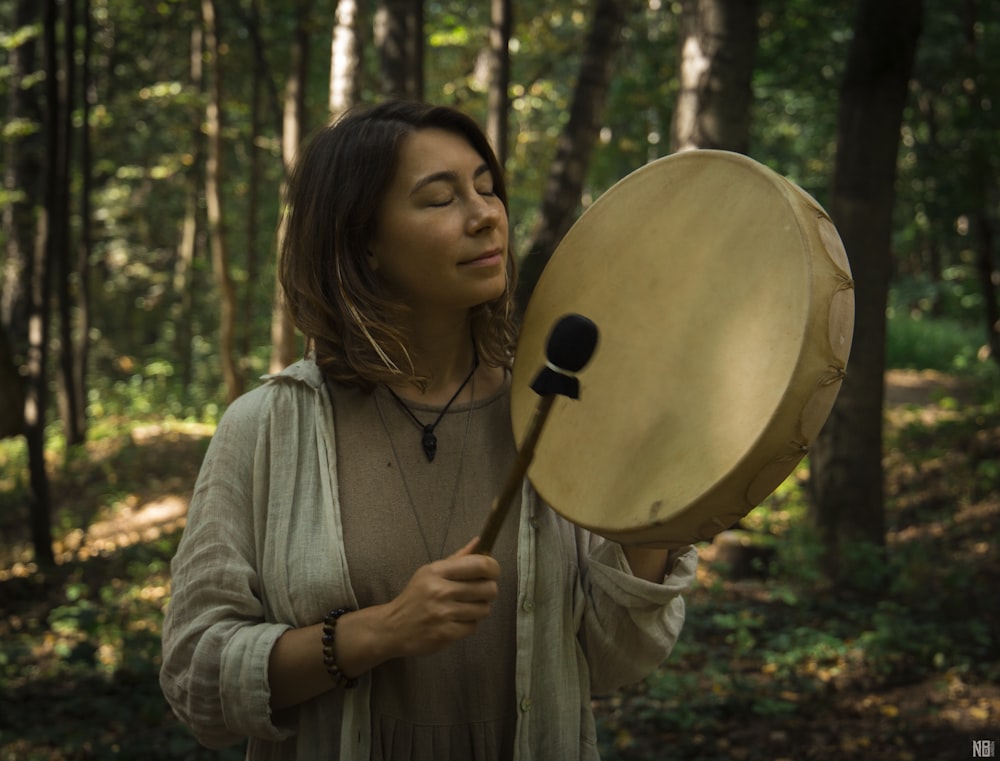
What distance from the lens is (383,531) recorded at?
5.51 ft

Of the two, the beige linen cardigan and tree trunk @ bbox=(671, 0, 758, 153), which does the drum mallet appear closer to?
the beige linen cardigan

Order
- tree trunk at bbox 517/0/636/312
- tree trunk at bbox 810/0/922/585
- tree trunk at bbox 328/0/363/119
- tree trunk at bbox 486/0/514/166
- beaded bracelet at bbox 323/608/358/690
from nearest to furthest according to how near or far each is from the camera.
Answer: beaded bracelet at bbox 323/608/358/690 → tree trunk at bbox 810/0/922/585 → tree trunk at bbox 328/0/363/119 → tree trunk at bbox 517/0/636/312 → tree trunk at bbox 486/0/514/166

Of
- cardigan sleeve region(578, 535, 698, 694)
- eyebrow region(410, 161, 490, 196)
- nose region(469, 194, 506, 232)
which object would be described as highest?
eyebrow region(410, 161, 490, 196)

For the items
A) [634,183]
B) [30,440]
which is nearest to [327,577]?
[634,183]

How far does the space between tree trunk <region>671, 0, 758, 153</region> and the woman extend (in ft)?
8.65

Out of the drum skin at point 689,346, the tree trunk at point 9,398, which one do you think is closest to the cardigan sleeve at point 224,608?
the drum skin at point 689,346

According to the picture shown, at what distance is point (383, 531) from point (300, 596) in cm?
18

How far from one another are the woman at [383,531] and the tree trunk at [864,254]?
426cm

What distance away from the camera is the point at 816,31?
8789 millimetres

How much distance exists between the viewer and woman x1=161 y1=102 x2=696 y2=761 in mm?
1611

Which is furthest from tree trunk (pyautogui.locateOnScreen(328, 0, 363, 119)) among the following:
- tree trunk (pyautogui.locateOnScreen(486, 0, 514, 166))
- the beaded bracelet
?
the beaded bracelet

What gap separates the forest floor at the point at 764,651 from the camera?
4.00 metres

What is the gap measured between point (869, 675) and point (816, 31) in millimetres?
6248

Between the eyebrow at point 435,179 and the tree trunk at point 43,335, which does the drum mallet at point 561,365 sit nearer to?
the eyebrow at point 435,179
